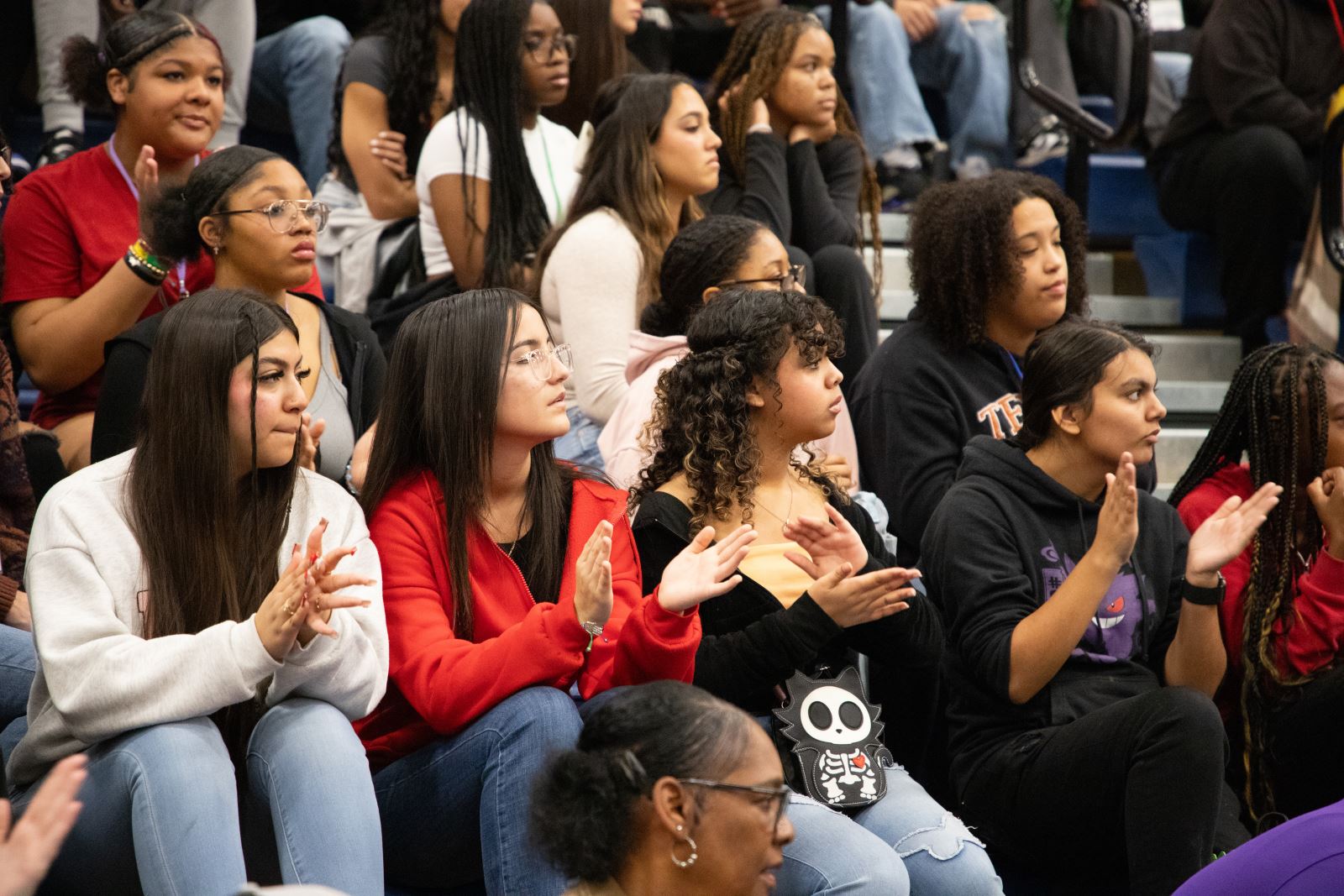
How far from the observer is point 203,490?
8.23ft

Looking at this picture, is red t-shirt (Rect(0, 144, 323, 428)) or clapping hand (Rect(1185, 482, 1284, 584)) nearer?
clapping hand (Rect(1185, 482, 1284, 584))

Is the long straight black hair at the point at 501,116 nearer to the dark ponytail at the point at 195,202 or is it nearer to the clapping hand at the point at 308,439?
the dark ponytail at the point at 195,202

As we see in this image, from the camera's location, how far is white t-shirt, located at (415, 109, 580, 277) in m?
4.16

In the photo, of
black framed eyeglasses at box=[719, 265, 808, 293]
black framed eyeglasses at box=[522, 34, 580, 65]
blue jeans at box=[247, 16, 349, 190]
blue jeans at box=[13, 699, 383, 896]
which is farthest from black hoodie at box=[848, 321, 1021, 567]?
blue jeans at box=[247, 16, 349, 190]

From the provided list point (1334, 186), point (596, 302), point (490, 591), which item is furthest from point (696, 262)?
point (1334, 186)

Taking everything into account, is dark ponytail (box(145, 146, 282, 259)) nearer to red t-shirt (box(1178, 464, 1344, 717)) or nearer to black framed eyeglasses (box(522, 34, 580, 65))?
black framed eyeglasses (box(522, 34, 580, 65))

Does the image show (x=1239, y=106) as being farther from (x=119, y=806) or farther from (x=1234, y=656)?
(x=119, y=806)

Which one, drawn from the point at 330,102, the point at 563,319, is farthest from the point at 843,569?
the point at 330,102

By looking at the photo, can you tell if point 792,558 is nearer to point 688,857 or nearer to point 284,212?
point 688,857

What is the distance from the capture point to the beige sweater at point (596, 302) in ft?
12.2

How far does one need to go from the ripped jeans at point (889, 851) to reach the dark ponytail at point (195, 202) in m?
1.70

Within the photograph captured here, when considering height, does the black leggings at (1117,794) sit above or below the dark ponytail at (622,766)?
below

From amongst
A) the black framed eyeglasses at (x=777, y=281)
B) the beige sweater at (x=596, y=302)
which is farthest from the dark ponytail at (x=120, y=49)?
the black framed eyeglasses at (x=777, y=281)

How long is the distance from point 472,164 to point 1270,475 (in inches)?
81.0
